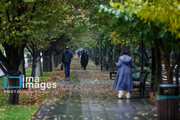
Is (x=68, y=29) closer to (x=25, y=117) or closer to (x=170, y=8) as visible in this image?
(x=25, y=117)

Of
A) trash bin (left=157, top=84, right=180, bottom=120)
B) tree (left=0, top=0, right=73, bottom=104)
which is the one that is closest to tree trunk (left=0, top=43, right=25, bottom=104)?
tree (left=0, top=0, right=73, bottom=104)

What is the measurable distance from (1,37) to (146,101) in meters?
5.20

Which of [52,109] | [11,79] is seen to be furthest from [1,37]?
[52,109]

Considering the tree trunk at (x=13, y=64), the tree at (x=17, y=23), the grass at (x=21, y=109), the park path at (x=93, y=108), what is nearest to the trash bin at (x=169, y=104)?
the park path at (x=93, y=108)

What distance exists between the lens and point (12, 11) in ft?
38.5

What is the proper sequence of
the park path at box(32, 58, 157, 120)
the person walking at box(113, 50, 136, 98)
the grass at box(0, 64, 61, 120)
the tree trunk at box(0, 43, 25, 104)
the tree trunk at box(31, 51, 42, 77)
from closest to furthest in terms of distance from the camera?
1. the park path at box(32, 58, 157, 120)
2. the grass at box(0, 64, 61, 120)
3. the tree trunk at box(0, 43, 25, 104)
4. the person walking at box(113, 50, 136, 98)
5. the tree trunk at box(31, 51, 42, 77)

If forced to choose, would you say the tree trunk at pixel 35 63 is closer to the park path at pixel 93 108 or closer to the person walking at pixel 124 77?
the park path at pixel 93 108

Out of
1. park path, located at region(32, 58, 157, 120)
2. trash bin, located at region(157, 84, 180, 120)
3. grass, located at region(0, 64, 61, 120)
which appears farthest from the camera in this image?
grass, located at region(0, 64, 61, 120)

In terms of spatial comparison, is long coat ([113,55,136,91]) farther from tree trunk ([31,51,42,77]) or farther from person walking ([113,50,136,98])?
tree trunk ([31,51,42,77])

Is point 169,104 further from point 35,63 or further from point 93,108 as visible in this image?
point 35,63

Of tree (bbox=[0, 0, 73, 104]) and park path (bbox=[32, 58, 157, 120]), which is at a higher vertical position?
tree (bbox=[0, 0, 73, 104])

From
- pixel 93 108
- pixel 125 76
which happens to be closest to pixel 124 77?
pixel 125 76

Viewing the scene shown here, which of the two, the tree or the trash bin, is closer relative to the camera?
the trash bin

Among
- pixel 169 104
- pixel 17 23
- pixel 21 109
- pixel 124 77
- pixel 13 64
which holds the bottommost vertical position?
pixel 21 109
